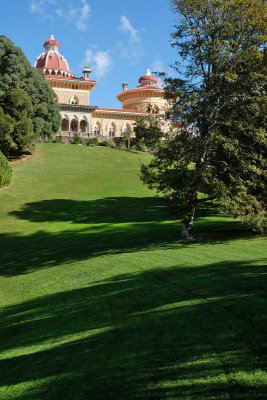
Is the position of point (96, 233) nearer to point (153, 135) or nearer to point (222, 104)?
point (153, 135)

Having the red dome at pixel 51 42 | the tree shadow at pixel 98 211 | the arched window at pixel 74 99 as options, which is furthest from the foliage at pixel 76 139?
the red dome at pixel 51 42

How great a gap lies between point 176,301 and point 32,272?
6673 millimetres

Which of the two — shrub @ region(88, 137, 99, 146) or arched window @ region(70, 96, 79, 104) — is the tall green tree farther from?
arched window @ region(70, 96, 79, 104)

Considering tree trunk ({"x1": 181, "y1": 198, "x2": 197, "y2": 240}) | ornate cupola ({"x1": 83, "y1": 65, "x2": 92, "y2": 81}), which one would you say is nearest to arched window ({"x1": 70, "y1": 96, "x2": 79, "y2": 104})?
ornate cupola ({"x1": 83, "y1": 65, "x2": 92, "y2": 81})

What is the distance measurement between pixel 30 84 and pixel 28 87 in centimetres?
56

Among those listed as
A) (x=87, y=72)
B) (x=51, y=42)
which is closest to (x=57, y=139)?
A: (x=87, y=72)

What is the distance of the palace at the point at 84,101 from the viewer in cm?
6194

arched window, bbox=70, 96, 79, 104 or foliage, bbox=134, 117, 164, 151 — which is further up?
arched window, bbox=70, 96, 79, 104

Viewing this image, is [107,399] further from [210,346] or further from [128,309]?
[128,309]

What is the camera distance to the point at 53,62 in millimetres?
74250

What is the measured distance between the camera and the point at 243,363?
477cm

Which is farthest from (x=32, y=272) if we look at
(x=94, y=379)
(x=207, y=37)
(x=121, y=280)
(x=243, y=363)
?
(x=207, y=37)

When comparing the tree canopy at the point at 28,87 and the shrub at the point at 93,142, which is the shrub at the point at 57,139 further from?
the shrub at the point at 93,142

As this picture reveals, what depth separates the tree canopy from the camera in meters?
39.3
